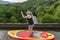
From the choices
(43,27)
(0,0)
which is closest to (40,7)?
(0,0)

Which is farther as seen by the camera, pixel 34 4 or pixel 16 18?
pixel 34 4

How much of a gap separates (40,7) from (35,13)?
30.2 inches

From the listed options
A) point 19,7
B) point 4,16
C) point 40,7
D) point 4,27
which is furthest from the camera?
point 40,7

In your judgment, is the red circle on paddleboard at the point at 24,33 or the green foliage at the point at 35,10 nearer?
the red circle on paddleboard at the point at 24,33

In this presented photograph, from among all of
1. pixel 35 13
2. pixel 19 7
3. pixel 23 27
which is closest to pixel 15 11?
pixel 19 7

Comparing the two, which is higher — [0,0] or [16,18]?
[0,0]

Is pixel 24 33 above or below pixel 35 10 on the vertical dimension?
below

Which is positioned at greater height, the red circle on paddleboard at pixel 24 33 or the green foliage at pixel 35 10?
the green foliage at pixel 35 10

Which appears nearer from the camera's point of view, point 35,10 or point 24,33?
point 24,33

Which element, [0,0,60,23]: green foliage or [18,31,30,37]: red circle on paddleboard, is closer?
[18,31,30,37]: red circle on paddleboard

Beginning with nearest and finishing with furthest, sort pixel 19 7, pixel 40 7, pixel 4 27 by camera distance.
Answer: pixel 4 27 < pixel 19 7 < pixel 40 7

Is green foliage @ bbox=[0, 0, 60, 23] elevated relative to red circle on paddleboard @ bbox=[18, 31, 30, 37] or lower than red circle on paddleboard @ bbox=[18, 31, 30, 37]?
elevated

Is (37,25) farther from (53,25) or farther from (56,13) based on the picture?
(56,13)

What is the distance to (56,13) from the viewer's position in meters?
12.4
